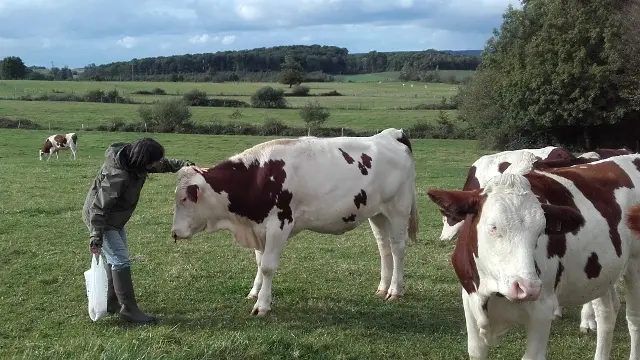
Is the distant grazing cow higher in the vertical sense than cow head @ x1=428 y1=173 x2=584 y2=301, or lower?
lower

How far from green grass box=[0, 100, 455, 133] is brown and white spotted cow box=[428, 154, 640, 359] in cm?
4700

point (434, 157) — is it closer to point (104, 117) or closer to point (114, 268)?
point (114, 268)

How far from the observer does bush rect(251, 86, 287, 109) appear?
72.6 m

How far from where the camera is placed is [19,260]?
1077 centimetres

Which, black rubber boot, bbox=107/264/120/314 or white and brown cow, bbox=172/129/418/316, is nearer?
black rubber boot, bbox=107/264/120/314

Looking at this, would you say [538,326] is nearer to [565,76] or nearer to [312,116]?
[565,76]

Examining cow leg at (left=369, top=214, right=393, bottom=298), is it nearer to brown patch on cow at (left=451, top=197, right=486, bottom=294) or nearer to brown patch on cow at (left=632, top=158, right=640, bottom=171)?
brown patch on cow at (left=632, top=158, right=640, bottom=171)

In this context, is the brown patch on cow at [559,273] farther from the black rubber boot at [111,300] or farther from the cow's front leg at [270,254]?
the black rubber boot at [111,300]

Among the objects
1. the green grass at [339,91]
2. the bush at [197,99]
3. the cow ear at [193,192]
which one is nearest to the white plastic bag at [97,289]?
the cow ear at [193,192]

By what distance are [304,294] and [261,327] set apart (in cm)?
148

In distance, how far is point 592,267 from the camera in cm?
537

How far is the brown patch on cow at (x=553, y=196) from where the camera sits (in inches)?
199

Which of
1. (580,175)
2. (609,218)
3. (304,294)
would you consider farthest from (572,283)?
(304,294)

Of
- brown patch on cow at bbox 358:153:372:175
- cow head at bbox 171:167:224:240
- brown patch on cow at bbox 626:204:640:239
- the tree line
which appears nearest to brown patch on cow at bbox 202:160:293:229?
cow head at bbox 171:167:224:240
